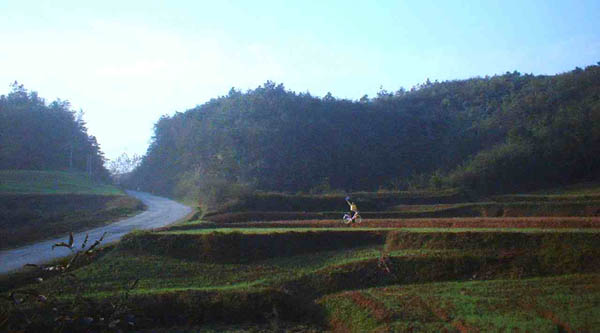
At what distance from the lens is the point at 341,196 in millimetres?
29766

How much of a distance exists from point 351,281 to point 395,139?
3739 centimetres

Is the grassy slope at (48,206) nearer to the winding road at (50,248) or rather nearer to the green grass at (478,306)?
the winding road at (50,248)

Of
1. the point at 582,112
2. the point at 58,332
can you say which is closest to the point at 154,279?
the point at 58,332

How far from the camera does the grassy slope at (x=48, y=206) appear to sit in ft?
61.5

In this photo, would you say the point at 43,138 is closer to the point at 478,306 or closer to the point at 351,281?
the point at 351,281

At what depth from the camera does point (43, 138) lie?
118 feet

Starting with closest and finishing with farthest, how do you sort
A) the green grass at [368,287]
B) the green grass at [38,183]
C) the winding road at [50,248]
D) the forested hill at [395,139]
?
the green grass at [368,287], the winding road at [50,248], the green grass at [38,183], the forested hill at [395,139]

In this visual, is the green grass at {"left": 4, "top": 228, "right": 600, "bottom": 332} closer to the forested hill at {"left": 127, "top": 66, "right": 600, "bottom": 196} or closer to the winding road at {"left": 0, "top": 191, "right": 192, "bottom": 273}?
the winding road at {"left": 0, "top": 191, "right": 192, "bottom": 273}

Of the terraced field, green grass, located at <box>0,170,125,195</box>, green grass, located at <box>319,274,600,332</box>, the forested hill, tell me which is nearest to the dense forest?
green grass, located at <box>0,170,125,195</box>

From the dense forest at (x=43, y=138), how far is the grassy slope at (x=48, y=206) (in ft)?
6.69

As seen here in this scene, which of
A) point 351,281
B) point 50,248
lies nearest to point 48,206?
point 50,248

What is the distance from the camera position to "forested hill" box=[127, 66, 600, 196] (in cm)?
3681

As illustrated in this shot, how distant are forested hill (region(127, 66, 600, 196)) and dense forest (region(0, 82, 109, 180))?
8.65 m

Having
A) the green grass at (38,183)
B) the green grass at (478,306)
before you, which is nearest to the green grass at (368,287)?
the green grass at (478,306)
